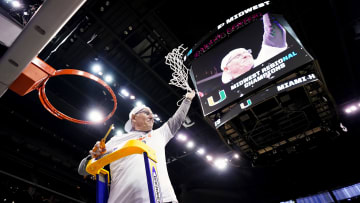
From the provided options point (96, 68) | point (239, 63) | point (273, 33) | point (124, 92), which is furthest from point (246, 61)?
point (96, 68)

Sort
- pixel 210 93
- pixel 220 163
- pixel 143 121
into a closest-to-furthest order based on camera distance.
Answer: pixel 143 121 < pixel 210 93 < pixel 220 163

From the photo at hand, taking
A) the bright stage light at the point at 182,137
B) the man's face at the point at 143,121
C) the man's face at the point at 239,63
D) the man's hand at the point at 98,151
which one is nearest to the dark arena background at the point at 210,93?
the bright stage light at the point at 182,137

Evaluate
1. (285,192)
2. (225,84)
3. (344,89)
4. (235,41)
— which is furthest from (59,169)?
(344,89)

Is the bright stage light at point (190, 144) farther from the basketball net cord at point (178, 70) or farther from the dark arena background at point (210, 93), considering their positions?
the basketball net cord at point (178, 70)

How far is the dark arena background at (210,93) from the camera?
18.4 feet

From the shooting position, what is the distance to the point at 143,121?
119 inches

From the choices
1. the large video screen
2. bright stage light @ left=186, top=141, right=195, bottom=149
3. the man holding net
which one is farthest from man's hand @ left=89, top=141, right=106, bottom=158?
bright stage light @ left=186, top=141, right=195, bottom=149

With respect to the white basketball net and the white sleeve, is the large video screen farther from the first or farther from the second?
the white basketball net

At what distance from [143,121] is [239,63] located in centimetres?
327

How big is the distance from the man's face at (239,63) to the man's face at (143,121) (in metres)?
3.00

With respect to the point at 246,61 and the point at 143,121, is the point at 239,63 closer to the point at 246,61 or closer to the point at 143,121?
the point at 246,61

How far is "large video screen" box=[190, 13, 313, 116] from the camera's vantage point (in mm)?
4846

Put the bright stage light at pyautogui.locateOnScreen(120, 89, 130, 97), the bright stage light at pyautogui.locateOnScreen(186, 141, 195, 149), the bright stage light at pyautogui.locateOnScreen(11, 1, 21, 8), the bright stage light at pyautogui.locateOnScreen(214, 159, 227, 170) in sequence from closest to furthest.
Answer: the bright stage light at pyautogui.locateOnScreen(11, 1, 21, 8) < the bright stage light at pyautogui.locateOnScreen(120, 89, 130, 97) < the bright stage light at pyautogui.locateOnScreen(186, 141, 195, 149) < the bright stage light at pyautogui.locateOnScreen(214, 159, 227, 170)

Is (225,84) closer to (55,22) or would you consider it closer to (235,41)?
(235,41)
